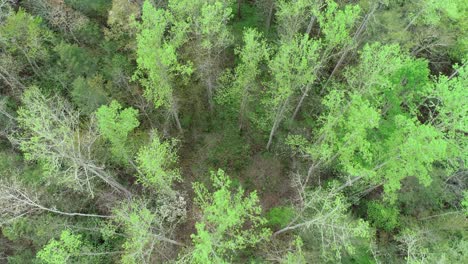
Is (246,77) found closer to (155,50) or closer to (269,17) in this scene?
(155,50)

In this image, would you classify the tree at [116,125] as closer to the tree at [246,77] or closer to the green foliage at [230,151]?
the tree at [246,77]

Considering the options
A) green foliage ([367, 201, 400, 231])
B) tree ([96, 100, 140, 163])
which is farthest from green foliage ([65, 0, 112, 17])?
green foliage ([367, 201, 400, 231])

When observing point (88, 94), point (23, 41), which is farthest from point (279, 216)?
point (23, 41)

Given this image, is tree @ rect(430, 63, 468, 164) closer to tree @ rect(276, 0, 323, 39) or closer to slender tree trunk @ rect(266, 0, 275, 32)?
tree @ rect(276, 0, 323, 39)

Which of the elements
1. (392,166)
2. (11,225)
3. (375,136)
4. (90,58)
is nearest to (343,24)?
(375,136)

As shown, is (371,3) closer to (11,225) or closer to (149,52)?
(149,52)

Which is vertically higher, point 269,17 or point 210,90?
point 269,17
